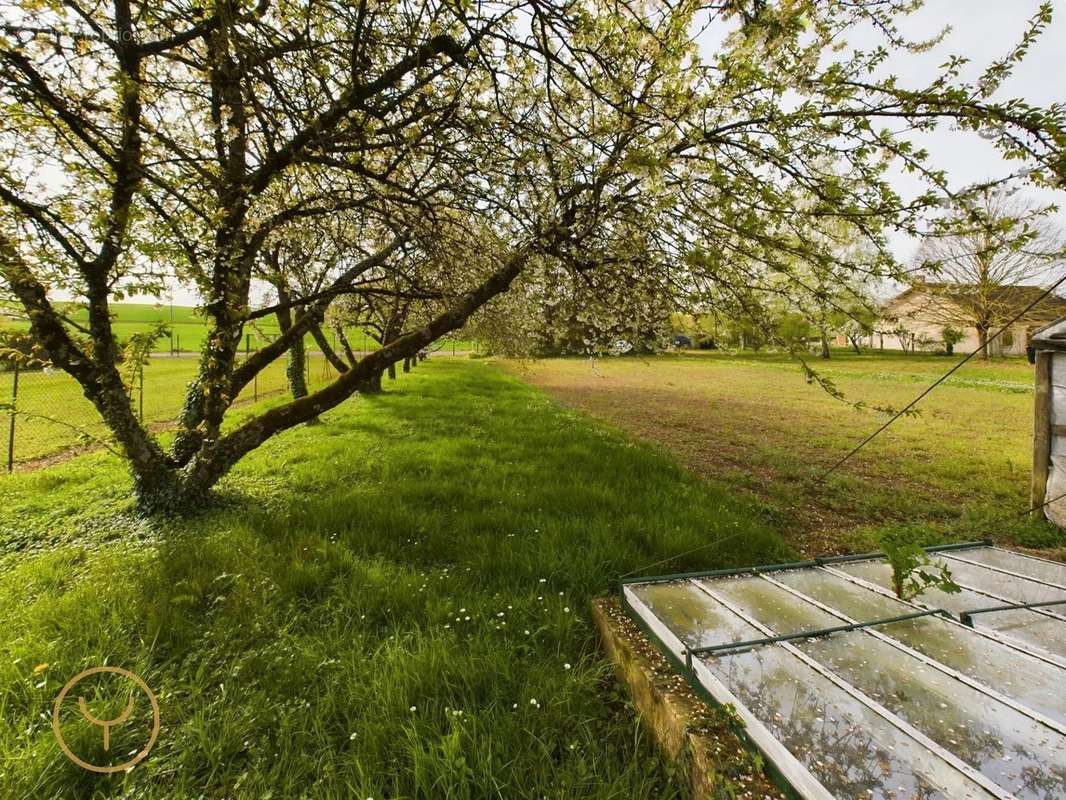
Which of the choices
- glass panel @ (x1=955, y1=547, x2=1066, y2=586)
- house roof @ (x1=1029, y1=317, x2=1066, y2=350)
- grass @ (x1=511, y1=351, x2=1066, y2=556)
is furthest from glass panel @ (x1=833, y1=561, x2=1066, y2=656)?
house roof @ (x1=1029, y1=317, x2=1066, y2=350)

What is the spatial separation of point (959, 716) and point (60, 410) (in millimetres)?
18334

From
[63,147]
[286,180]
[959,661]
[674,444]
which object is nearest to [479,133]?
[286,180]

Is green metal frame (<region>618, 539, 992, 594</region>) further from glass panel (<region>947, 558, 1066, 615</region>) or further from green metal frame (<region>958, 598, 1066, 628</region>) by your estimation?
green metal frame (<region>958, 598, 1066, 628</region>)

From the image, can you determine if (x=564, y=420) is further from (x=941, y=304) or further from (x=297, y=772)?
(x=297, y=772)

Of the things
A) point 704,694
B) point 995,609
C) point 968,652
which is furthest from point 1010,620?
point 704,694

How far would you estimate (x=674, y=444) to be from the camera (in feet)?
30.9

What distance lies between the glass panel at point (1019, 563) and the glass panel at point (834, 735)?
2355 millimetres

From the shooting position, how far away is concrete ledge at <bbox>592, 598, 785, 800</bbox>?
1.56 metres

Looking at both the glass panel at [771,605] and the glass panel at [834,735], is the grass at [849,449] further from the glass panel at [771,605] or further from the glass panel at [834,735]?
the glass panel at [834,735]

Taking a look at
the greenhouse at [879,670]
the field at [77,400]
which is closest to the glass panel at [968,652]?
the greenhouse at [879,670]

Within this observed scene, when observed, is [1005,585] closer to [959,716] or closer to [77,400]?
[959,716]

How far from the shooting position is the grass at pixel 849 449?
5.25m

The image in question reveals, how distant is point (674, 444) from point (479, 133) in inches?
287

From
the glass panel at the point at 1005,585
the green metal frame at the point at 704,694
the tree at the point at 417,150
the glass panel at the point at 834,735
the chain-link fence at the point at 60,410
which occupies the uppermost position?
the tree at the point at 417,150
